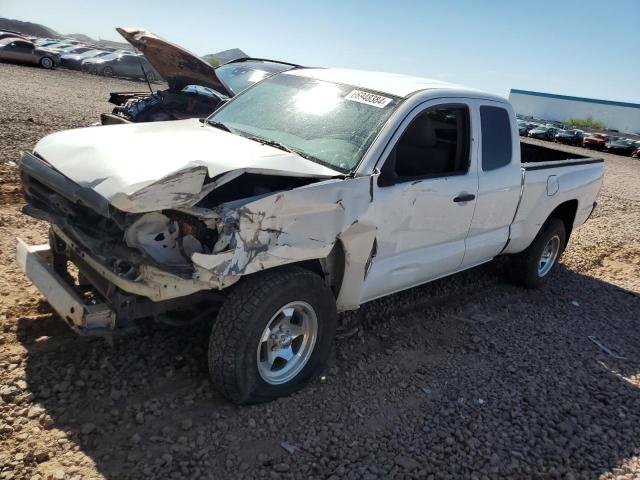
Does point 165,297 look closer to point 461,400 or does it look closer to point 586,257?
point 461,400

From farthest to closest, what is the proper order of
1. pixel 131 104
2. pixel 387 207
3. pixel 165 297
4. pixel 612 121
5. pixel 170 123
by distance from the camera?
pixel 612 121 < pixel 131 104 < pixel 170 123 < pixel 387 207 < pixel 165 297

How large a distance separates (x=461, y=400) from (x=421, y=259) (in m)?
1.07

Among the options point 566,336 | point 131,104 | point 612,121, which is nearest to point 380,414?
point 566,336

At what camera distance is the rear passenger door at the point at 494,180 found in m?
4.57

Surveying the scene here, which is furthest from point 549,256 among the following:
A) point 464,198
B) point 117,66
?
point 117,66

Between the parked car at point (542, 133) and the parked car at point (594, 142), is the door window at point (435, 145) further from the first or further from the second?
the parked car at point (542, 133)

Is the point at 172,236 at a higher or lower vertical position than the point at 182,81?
lower

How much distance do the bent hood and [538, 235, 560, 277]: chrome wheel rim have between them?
149 inches

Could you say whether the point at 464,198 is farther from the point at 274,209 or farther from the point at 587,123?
the point at 587,123

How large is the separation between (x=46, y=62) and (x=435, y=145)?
2833cm

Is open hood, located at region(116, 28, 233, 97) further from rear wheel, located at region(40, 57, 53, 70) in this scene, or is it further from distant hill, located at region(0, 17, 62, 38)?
distant hill, located at region(0, 17, 62, 38)

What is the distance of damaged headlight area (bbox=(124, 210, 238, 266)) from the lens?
9.56 ft

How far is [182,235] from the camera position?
302 centimetres

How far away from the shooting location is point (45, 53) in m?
27.0
